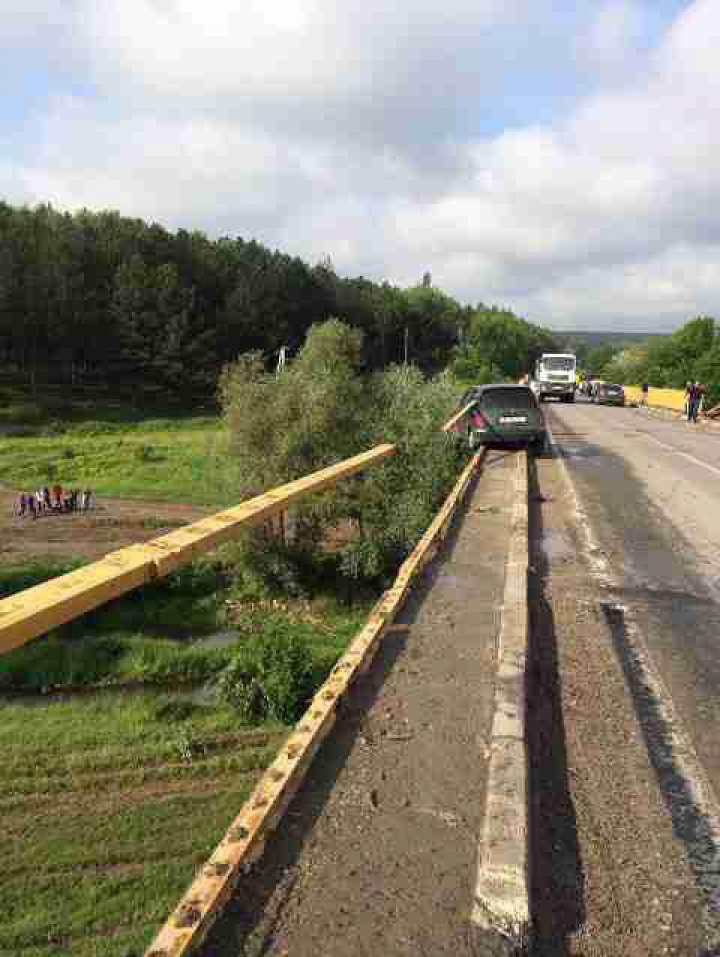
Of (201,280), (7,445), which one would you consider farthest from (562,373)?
(201,280)

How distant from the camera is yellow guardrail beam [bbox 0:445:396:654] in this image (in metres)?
2.49

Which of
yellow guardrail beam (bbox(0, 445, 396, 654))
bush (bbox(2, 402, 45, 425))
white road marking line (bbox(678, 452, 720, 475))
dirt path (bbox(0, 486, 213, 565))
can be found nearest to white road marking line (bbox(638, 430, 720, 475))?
white road marking line (bbox(678, 452, 720, 475))

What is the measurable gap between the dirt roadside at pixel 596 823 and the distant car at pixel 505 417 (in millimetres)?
10884

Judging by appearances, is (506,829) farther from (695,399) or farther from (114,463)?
(114,463)

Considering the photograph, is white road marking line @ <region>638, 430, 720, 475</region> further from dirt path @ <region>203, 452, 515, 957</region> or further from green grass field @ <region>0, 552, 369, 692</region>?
dirt path @ <region>203, 452, 515, 957</region>

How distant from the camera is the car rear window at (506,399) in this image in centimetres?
1602

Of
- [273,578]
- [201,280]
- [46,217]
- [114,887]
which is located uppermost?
[46,217]

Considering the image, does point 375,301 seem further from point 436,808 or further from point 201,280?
point 436,808

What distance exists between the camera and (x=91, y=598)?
2797 mm

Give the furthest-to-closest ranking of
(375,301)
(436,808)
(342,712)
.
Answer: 1. (375,301)
2. (342,712)
3. (436,808)

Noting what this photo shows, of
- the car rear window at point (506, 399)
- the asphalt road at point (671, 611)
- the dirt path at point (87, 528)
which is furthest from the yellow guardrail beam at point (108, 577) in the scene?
the dirt path at point (87, 528)

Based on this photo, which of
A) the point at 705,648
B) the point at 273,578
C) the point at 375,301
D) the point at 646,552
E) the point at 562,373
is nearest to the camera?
the point at 705,648

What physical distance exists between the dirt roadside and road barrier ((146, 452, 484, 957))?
1043 millimetres

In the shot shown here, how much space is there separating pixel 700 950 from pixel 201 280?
7272cm
